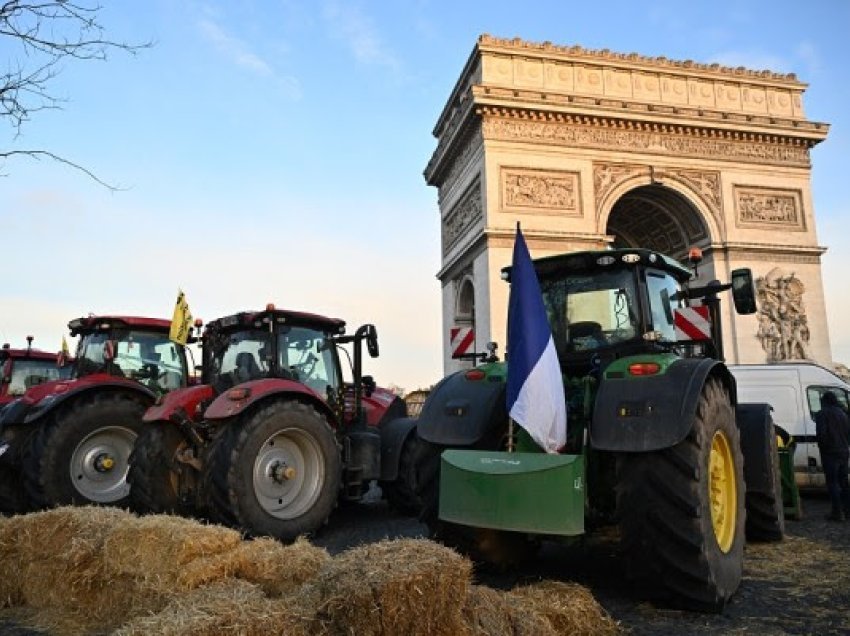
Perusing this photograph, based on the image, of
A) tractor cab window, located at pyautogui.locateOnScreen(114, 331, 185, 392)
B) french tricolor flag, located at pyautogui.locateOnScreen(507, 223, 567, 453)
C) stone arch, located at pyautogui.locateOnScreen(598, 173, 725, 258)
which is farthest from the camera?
stone arch, located at pyautogui.locateOnScreen(598, 173, 725, 258)

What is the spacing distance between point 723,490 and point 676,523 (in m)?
0.95

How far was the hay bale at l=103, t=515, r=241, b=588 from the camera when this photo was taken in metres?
3.11

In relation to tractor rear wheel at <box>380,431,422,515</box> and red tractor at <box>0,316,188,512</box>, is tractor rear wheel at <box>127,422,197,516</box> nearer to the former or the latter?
red tractor at <box>0,316,188,512</box>

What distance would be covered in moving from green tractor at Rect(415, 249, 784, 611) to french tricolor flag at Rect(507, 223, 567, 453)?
0.17 meters

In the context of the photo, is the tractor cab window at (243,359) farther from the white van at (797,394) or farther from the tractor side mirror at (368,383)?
the white van at (797,394)

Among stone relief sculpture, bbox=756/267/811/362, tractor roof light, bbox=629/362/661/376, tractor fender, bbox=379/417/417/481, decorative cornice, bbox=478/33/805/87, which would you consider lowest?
tractor fender, bbox=379/417/417/481

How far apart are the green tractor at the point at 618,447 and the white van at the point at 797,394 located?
4.59m

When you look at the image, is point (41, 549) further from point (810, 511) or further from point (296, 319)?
point (810, 511)

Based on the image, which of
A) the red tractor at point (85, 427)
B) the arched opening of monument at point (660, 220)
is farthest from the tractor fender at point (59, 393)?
the arched opening of monument at point (660, 220)

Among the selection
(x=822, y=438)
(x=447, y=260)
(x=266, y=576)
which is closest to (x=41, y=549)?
(x=266, y=576)

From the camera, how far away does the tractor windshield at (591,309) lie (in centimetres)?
431

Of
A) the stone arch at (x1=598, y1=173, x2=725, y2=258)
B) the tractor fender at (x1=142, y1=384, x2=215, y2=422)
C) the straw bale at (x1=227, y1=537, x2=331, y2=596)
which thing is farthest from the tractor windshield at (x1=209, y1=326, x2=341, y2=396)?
the stone arch at (x1=598, y1=173, x2=725, y2=258)

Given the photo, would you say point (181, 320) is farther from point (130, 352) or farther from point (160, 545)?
point (160, 545)

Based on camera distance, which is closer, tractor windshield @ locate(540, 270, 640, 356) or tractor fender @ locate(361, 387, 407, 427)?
tractor windshield @ locate(540, 270, 640, 356)
